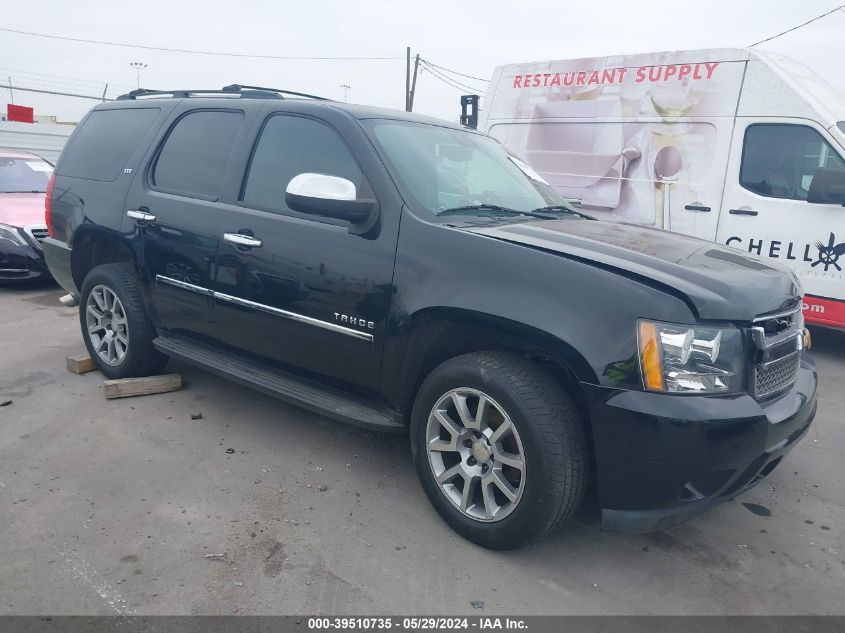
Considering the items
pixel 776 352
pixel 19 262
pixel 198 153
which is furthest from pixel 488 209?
pixel 19 262

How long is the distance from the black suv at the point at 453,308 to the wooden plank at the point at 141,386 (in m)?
0.11

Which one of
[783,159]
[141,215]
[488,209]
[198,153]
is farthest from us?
[783,159]

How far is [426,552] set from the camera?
2.82 m

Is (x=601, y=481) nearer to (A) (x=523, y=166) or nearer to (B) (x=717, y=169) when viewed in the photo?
(A) (x=523, y=166)

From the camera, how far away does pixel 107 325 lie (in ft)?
15.1

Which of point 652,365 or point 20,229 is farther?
point 20,229

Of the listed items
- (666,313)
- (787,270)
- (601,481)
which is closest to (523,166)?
(787,270)

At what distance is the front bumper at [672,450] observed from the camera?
7.82 ft

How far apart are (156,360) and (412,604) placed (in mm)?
2703

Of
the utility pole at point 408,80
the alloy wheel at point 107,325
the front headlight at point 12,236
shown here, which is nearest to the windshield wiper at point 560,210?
the alloy wheel at point 107,325

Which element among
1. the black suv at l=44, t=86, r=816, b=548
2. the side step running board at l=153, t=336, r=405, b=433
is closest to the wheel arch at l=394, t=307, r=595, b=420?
the black suv at l=44, t=86, r=816, b=548

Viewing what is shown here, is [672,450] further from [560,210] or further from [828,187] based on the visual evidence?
[828,187]

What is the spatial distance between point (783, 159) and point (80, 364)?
232 inches

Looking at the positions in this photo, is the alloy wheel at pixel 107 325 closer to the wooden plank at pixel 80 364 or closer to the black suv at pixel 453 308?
the black suv at pixel 453 308
